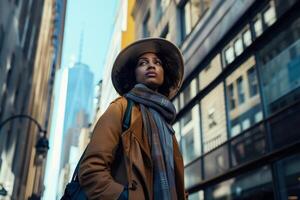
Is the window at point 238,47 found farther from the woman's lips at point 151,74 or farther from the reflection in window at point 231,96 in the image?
the woman's lips at point 151,74

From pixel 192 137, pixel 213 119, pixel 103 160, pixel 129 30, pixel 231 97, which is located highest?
pixel 129 30

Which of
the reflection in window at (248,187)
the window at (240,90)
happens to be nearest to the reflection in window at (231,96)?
the window at (240,90)

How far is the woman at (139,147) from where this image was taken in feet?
5.97

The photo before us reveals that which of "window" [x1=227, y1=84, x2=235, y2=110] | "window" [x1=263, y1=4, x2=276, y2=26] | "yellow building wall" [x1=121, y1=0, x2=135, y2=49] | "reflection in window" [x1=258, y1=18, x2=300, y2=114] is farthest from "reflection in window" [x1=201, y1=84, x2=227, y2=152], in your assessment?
"yellow building wall" [x1=121, y1=0, x2=135, y2=49]

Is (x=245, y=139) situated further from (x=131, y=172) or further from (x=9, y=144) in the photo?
(x=9, y=144)

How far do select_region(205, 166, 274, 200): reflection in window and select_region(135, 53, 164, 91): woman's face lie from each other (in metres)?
6.12

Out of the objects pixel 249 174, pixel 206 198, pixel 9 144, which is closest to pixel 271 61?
pixel 249 174

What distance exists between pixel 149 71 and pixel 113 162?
29.3 inches

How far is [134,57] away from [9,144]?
20.7 meters

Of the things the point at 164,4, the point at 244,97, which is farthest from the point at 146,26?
the point at 244,97

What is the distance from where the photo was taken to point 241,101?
31.2 ft

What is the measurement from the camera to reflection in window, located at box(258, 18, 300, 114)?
25.3 feet

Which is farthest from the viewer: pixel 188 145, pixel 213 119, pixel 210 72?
pixel 188 145

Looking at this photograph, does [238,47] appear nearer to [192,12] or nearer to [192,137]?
[192,137]
